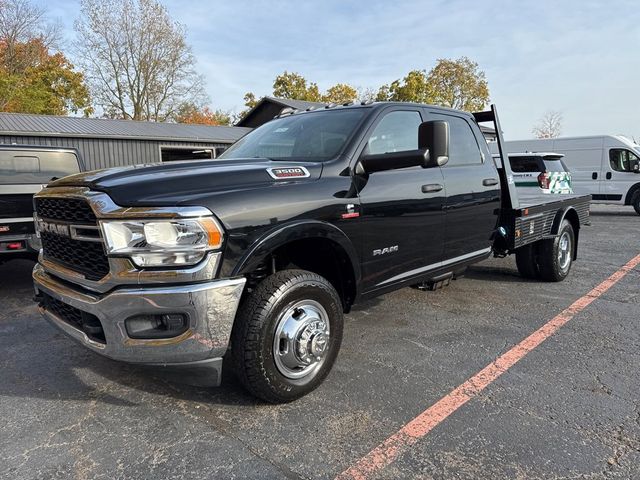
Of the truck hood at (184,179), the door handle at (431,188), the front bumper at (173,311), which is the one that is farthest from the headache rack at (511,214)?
the front bumper at (173,311)

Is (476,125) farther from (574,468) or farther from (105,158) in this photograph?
(105,158)

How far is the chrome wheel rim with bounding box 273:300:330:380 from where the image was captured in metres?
2.73

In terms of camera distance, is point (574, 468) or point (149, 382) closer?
point (574, 468)

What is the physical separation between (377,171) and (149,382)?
215 centimetres

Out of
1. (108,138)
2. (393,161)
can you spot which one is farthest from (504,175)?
(108,138)

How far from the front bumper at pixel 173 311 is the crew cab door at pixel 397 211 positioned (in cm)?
116

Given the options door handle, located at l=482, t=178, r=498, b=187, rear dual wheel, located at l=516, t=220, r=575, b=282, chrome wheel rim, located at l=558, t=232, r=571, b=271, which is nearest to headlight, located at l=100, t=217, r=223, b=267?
door handle, located at l=482, t=178, r=498, b=187

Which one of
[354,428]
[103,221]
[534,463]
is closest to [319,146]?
[103,221]

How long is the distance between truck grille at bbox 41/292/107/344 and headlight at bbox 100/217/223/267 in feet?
1.42

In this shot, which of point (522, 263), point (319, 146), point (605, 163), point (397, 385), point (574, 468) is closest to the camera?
point (574, 468)

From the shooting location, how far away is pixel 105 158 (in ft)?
56.2

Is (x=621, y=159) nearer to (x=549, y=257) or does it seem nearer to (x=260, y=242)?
(x=549, y=257)

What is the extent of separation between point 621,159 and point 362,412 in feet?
53.2

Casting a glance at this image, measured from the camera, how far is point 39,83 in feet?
111
